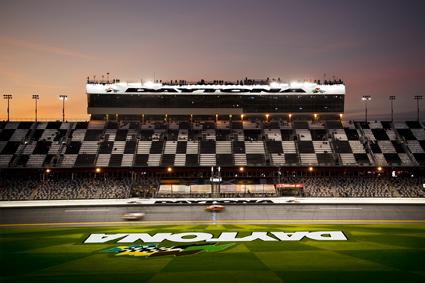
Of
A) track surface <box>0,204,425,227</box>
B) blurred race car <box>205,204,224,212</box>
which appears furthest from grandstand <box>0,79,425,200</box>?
blurred race car <box>205,204,224,212</box>

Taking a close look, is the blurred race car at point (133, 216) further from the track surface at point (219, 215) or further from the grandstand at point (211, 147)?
the grandstand at point (211, 147)

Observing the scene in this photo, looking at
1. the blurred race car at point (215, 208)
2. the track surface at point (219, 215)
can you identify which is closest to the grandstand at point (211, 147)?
the track surface at point (219, 215)

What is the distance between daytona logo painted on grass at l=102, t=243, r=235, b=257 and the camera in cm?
3225

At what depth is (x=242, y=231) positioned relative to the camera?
4234cm

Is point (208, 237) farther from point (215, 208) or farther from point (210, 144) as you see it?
point (210, 144)

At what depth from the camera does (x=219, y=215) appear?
174 feet

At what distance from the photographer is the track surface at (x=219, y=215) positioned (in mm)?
49562

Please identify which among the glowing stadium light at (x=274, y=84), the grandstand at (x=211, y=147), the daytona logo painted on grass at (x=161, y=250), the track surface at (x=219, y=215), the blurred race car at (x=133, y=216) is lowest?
the track surface at (x=219, y=215)

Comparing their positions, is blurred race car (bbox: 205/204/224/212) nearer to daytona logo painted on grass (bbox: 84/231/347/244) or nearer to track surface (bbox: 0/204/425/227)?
track surface (bbox: 0/204/425/227)

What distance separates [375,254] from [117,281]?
19361 mm

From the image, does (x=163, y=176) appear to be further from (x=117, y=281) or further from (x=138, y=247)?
(x=117, y=281)

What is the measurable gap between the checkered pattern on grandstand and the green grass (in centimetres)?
4666

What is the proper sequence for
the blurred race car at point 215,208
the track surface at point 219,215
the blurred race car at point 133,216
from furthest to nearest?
the blurred race car at point 215,208, the blurred race car at point 133,216, the track surface at point 219,215

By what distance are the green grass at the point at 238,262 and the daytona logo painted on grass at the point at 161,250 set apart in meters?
0.92
